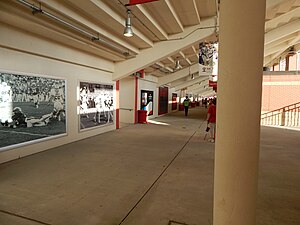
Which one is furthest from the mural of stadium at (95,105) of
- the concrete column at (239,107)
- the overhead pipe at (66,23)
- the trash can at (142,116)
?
the concrete column at (239,107)

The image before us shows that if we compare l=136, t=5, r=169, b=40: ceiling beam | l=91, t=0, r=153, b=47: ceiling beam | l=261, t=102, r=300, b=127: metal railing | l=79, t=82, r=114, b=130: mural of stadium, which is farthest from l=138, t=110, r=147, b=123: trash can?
l=261, t=102, r=300, b=127: metal railing

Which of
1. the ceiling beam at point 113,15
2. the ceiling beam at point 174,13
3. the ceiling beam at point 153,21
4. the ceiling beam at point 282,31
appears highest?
the ceiling beam at point 282,31

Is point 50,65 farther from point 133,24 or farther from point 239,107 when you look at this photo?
point 239,107

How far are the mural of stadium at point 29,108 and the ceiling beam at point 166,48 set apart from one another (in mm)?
3056

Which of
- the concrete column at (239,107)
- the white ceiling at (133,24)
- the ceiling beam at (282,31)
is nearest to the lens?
the concrete column at (239,107)

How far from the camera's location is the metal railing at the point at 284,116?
11078mm

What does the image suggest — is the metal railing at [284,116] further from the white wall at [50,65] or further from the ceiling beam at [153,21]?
the white wall at [50,65]

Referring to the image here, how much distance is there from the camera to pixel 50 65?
584 centimetres

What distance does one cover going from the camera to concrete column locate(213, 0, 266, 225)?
1.44 m

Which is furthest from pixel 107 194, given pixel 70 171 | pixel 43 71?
pixel 43 71

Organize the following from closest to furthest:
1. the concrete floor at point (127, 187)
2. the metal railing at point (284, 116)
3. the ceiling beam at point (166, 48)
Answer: the concrete floor at point (127, 187) < the ceiling beam at point (166, 48) < the metal railing at point (284, 116)

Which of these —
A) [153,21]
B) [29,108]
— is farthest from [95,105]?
[153,21]

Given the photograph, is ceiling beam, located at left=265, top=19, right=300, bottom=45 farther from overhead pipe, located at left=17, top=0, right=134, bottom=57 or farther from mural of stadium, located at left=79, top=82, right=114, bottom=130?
mural of stadium, located at left=79, top=82, right=114, bottom=130

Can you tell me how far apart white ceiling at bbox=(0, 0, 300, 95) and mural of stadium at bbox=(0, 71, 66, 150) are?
1296 millimetres
